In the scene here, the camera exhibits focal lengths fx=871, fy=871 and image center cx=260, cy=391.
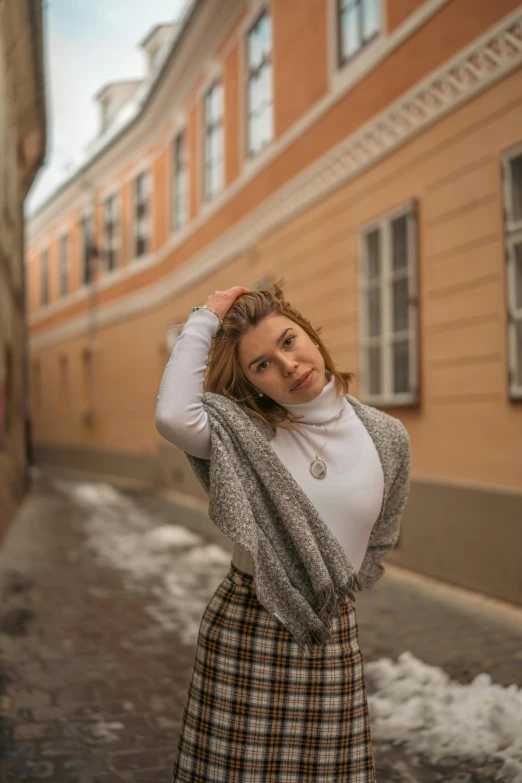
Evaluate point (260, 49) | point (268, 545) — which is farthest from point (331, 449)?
point (260, 49)

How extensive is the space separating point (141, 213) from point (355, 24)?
10.3 meters

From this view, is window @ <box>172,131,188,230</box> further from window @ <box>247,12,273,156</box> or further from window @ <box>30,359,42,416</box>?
window @ <box>30,359,42,416</box>

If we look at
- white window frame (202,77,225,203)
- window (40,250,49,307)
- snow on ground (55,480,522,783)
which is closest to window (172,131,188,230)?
white window frame (202,77,225,203)

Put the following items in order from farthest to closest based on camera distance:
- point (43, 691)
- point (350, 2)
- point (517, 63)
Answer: point (350, 2), point (517, 63), point (43, 691)

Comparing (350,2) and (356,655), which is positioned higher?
(350,2)

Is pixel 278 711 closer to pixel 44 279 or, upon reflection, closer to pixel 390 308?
pixel 390 308

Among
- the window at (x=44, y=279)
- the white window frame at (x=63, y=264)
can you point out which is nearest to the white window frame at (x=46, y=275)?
the window at (x=44, y=279)

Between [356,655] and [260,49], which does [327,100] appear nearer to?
[260,49]

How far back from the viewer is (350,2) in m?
7.81

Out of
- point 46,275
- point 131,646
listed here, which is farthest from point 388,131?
point 46,275

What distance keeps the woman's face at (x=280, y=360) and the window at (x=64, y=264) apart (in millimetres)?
21491

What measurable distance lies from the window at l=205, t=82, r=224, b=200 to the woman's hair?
10.6 meters

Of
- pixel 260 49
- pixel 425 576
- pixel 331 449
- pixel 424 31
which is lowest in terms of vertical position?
pixel 425 576

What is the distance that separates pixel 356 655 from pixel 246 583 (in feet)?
0.98
